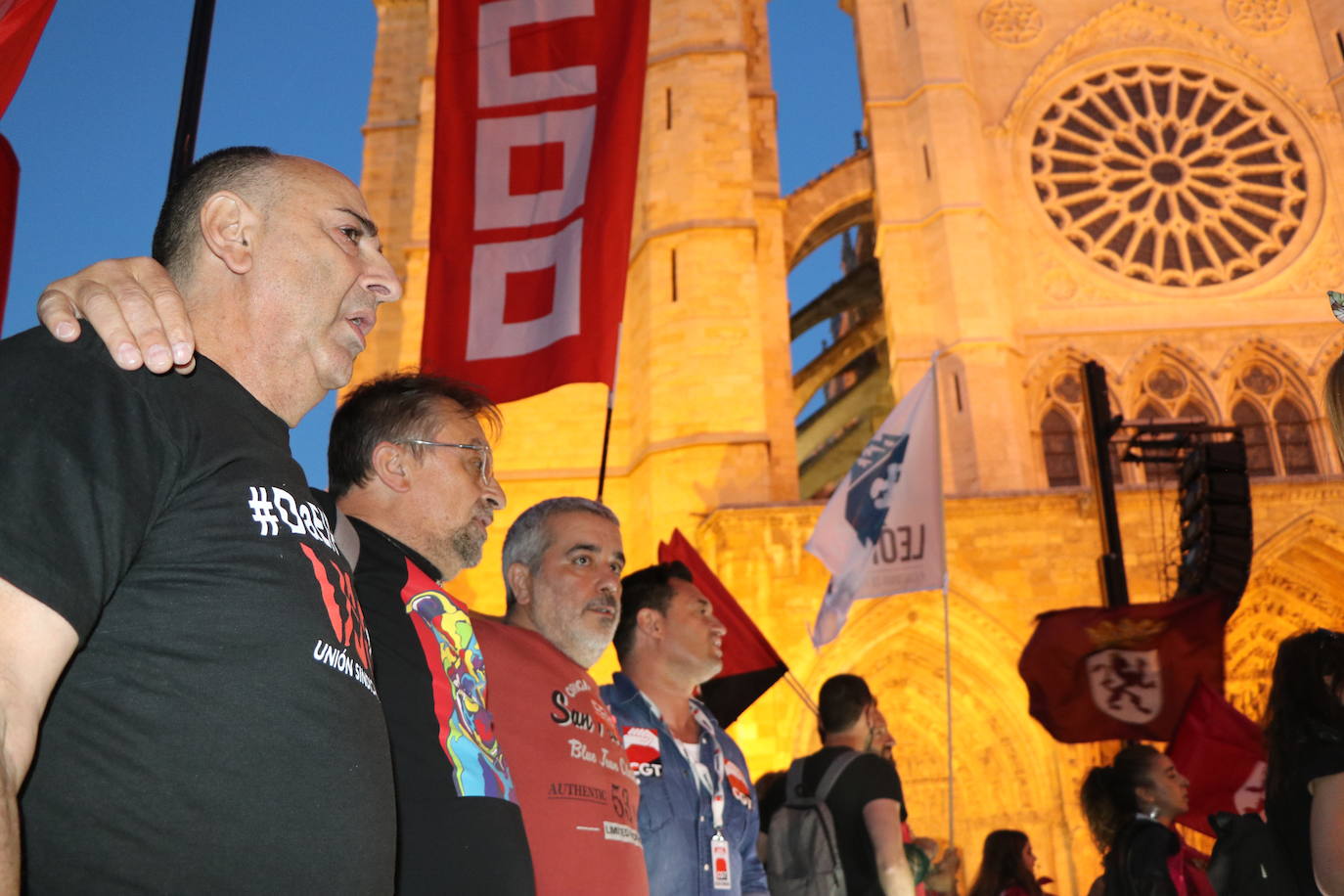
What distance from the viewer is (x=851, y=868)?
3086 millimetres

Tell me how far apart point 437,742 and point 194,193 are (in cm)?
75

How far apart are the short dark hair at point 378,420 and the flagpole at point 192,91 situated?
1.85 ft

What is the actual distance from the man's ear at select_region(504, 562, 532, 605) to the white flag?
14.6 feet

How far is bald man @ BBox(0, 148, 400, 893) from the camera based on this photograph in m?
0.85

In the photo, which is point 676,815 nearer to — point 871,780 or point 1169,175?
point 871,780

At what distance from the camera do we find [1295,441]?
13.1 m

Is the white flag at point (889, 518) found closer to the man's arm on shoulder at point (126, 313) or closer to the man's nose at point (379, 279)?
the man's nose at point (379, 279)

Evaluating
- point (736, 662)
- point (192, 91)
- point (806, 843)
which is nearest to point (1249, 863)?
point (806, 843)

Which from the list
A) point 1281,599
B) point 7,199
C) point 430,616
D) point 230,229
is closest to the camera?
point 230,229

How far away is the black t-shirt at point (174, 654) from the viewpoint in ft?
2.88

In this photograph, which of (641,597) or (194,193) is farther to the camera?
(641,597)

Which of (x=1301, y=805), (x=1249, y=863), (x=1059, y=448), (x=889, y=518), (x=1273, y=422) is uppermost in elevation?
(x=1273, y=422)

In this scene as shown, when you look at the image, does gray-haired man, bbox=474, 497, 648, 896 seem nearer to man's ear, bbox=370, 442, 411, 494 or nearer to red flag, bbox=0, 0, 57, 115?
man's ear, bbox=370, 442, 411, 494

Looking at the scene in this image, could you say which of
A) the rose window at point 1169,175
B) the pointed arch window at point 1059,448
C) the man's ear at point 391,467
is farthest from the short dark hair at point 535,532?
the rose window at point 1169,175
